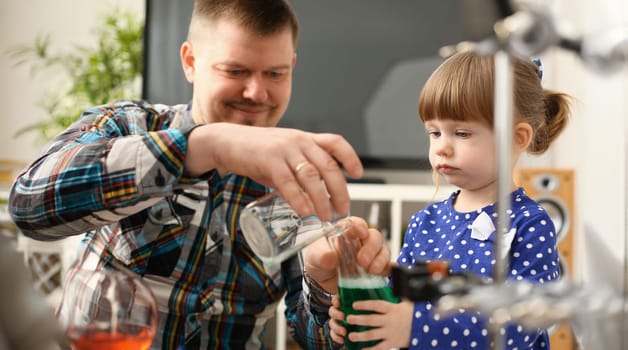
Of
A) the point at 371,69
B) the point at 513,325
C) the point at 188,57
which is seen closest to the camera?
the point at 513,325

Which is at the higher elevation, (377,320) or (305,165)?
(305,165)

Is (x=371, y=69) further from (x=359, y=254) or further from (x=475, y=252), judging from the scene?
(x=359, y=254)

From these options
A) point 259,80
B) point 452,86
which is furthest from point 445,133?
point 259,80

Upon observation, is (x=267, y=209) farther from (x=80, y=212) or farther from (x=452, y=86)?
(x=452, y=86)

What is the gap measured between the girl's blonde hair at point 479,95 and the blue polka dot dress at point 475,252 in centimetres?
16

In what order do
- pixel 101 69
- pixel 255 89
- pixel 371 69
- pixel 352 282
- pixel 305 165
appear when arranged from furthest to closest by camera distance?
pixel 101 69 < pixel 371 69 < pixel 255 89 < pixel 352 282 < pixel 305 165

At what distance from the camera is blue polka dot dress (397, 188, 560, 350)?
1.05 metres

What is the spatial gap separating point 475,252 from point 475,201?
0.42 feet

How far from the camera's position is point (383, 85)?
3.75 metres

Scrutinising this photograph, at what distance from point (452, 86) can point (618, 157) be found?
1.91 metres

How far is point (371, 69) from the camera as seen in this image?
3.76m

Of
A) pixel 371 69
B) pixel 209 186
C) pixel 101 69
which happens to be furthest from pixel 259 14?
pixel 101 69

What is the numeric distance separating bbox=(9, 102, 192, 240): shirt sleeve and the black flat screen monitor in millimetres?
2747

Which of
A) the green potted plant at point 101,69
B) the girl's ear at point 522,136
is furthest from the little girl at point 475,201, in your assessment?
the green potted plant at point 101,69
